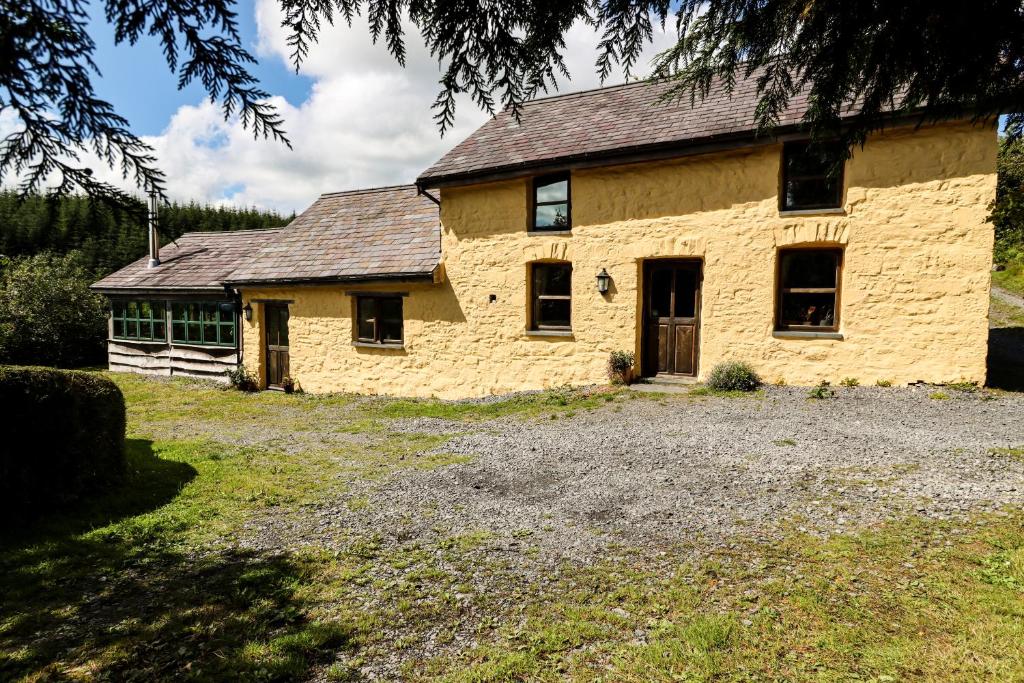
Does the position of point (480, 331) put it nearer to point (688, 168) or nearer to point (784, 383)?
point (688, 168)

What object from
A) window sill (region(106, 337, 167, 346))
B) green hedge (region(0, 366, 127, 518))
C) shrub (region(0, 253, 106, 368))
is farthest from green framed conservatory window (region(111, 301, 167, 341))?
green hedge (region(0, 366, 127, 518))

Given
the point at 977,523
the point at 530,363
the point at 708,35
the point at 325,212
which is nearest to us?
the point at 708,35

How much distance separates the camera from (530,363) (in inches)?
500

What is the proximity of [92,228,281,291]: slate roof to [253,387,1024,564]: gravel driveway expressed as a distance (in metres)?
12.8

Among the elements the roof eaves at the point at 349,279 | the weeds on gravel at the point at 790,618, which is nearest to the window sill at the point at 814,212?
the weeds on gravel at the point at 790,618

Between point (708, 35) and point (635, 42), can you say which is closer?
point (635, 42)

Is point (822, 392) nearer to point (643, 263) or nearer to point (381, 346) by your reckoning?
point (643, 263)

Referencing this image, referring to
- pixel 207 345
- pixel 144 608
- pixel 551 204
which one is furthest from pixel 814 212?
pixel 207 345

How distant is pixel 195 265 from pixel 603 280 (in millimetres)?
14458

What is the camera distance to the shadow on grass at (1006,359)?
980 centimetres

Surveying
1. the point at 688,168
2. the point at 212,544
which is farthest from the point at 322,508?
the point at 688,168

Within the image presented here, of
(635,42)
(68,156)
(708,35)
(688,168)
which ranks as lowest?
(68,156)

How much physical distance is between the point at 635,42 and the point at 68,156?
9.51 feet

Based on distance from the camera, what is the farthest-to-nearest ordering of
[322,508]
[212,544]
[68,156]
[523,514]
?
[322,508] → [523,514] → [212,544] → [68,156]
